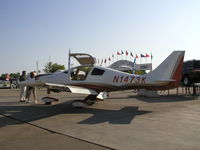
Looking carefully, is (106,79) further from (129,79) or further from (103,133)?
(103,133)

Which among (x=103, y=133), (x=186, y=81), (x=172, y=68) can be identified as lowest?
(x=103, y=133)

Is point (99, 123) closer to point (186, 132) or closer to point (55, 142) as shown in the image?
point (55, 142)

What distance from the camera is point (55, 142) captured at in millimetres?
4477

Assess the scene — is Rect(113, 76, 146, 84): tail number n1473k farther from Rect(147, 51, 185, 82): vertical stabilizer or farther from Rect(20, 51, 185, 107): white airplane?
Rect(147, 51, 185, 82): vertical stabilizer

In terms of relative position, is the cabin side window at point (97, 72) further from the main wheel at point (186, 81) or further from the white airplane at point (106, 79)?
Result: the main wheel at point (186, 81)

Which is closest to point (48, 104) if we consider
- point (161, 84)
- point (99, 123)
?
point (99, 123)

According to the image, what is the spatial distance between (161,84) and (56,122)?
4974 mm

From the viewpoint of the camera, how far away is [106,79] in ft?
32.1

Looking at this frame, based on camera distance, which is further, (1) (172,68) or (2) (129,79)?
(2) (129,79)

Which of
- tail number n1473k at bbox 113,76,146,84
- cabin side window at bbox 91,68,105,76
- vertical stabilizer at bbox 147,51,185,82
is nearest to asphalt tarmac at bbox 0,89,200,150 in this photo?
vertical stabilizer at bbox 147,51,185,82

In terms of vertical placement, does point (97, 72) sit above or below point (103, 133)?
above

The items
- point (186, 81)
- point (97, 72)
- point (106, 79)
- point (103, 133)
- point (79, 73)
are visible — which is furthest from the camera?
point (186, 81)

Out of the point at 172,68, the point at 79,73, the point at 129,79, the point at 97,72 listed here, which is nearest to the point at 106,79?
the point at 97,72

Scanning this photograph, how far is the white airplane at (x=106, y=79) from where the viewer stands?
8.77 metres
